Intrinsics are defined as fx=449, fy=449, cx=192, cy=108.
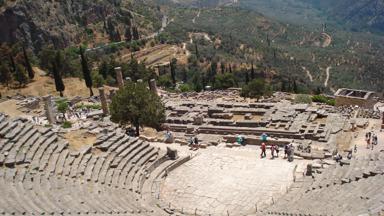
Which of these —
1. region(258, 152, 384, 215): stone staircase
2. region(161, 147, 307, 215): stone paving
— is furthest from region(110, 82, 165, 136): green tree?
region(258, 152, 384, 215): stone staircase

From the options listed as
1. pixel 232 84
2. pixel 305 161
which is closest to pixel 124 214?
pixel 305 161

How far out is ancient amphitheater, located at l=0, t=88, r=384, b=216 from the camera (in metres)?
19.0

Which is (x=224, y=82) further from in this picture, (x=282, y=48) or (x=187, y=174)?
(x=282, y=48)

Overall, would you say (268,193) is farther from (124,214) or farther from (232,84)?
(232,84)

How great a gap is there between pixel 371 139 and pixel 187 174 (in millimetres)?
14006

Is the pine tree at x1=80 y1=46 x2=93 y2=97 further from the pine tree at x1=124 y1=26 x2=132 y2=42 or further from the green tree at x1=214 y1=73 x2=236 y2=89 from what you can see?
the pine tree at x1=124 y1=26 x2=132 y2=42

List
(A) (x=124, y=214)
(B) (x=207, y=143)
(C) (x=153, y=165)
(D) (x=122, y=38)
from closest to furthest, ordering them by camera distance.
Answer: (A) (x=124, y=214), (C) (x=153, y=165), (B) (x=207, y=143), (D) (x=122, y=38)

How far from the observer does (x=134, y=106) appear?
111 feet

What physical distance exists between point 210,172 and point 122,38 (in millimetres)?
84285

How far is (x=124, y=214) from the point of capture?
19.1m

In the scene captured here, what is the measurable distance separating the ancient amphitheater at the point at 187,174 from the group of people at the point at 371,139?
42cm

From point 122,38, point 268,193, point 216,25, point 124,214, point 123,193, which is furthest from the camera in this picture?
point 216,25

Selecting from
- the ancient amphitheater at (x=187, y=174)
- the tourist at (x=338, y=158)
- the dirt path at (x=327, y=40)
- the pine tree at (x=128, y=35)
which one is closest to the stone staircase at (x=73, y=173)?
the ancient amphitheater at (x=187, y=174)

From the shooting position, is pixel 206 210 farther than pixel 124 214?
Yes
